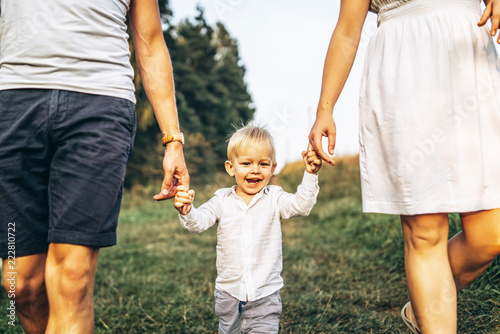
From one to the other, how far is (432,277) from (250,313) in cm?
84

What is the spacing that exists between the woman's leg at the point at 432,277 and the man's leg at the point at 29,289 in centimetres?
149

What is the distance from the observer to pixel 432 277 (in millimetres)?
1911

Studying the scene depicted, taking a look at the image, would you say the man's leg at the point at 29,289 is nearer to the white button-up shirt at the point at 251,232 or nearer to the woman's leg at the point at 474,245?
the white button-up shirt at the point at 251,232

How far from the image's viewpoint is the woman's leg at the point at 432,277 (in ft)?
6.14

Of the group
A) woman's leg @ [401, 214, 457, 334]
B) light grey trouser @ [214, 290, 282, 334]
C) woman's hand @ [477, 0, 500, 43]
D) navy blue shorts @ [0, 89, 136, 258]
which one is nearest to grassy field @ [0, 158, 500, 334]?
light grey trouser @ [214, 290, 282, 334]

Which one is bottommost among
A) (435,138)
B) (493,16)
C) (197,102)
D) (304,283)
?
(304,283)

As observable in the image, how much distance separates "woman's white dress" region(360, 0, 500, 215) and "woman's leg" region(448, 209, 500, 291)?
10 cm

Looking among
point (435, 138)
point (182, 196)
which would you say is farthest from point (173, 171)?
point (435, 138)

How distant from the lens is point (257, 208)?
233 cm

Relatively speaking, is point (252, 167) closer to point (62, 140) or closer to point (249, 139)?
point (249, 139)

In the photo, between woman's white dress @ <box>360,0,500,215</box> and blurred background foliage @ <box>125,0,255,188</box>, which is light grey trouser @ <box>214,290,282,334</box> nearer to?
woman's white dress @ <box>360,0,500,215</box>

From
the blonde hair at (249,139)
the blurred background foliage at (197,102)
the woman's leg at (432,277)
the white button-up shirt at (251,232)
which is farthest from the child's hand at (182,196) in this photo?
the blurred background foliage at (197,102)

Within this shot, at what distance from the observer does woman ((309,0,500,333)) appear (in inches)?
71.3

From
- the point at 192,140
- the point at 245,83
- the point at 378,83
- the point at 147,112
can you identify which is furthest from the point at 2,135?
the point at 245,83
